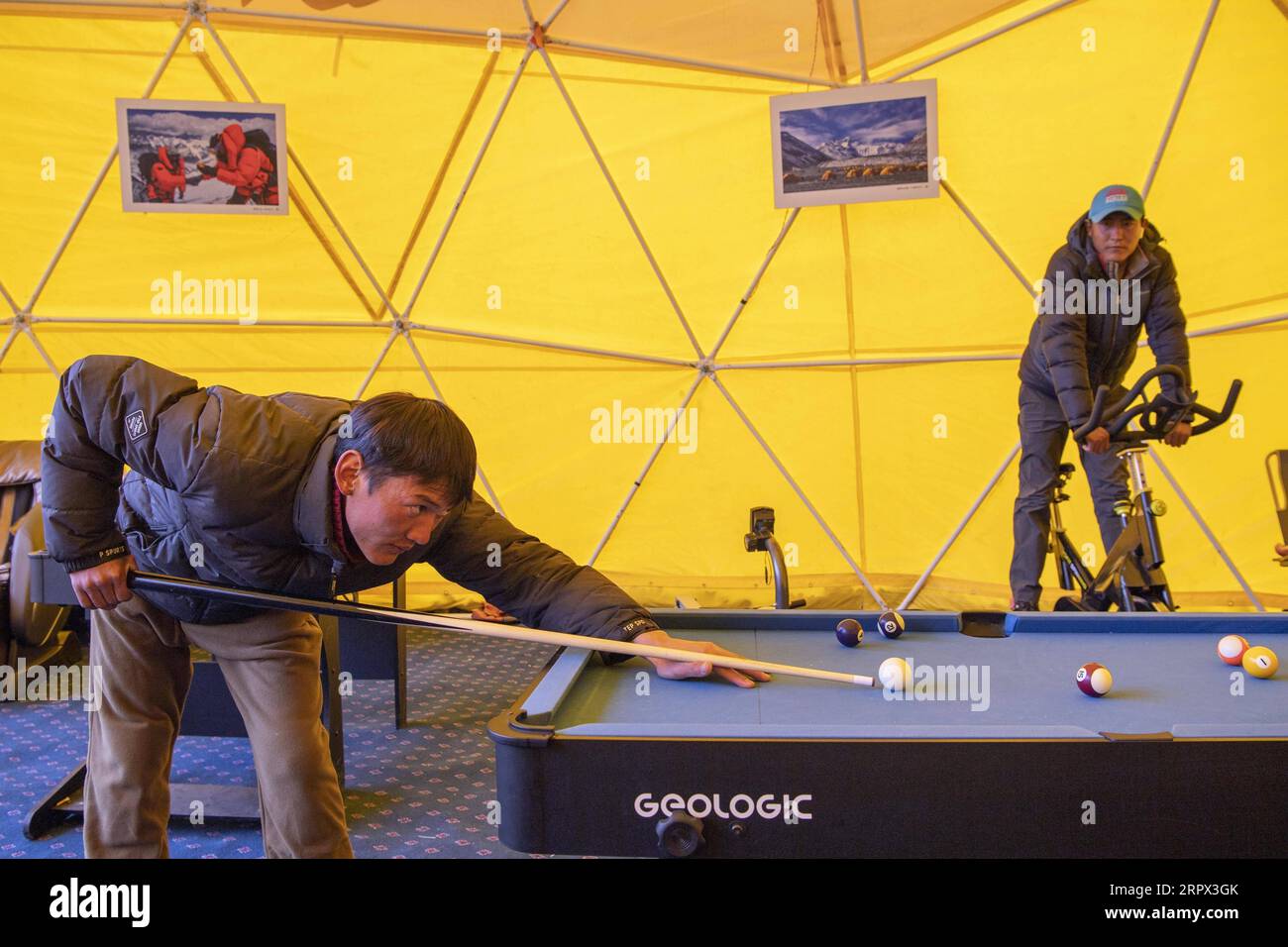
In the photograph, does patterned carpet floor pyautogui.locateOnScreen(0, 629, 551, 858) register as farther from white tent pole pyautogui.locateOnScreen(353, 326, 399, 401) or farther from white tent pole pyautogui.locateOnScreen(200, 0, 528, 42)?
white tent pole pyautogui.locateOnScreen(200, 0, 528, 42)

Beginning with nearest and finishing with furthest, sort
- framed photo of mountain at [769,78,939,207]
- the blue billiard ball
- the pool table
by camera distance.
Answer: the pool table < the blue billiard ball < framed photo of mountain at [769,78,939,207]

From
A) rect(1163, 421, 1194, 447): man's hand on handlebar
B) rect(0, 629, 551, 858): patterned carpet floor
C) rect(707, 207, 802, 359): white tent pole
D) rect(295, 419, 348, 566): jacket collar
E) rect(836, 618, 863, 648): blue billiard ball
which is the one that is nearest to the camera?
rect(295, 419, 348, 566): jacket collar

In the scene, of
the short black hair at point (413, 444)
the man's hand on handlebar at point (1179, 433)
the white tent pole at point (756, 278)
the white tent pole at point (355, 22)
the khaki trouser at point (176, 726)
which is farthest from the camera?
the white tent pole at point (756, 278)

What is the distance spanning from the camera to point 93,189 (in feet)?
20.5

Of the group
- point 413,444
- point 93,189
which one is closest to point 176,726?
point 413,444

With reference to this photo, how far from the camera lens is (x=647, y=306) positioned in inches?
264

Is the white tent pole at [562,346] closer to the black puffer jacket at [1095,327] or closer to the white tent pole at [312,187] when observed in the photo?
the white tent pole at [312,187]

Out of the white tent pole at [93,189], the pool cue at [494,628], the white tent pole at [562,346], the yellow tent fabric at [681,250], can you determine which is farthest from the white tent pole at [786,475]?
the pool cue at [494,628]

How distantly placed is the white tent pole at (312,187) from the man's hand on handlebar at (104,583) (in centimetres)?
438

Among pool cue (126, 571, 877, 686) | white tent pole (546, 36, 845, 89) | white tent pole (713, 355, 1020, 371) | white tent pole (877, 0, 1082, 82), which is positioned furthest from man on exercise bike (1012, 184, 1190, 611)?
pool cue (126, 571, 877, 686)

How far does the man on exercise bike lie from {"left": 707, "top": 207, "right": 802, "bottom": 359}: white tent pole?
77.3 inches

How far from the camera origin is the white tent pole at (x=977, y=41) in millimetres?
5746

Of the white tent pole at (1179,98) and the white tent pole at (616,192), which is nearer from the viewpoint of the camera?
the white tent pole at (1179,98)

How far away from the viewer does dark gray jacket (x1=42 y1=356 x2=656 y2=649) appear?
2336mm
